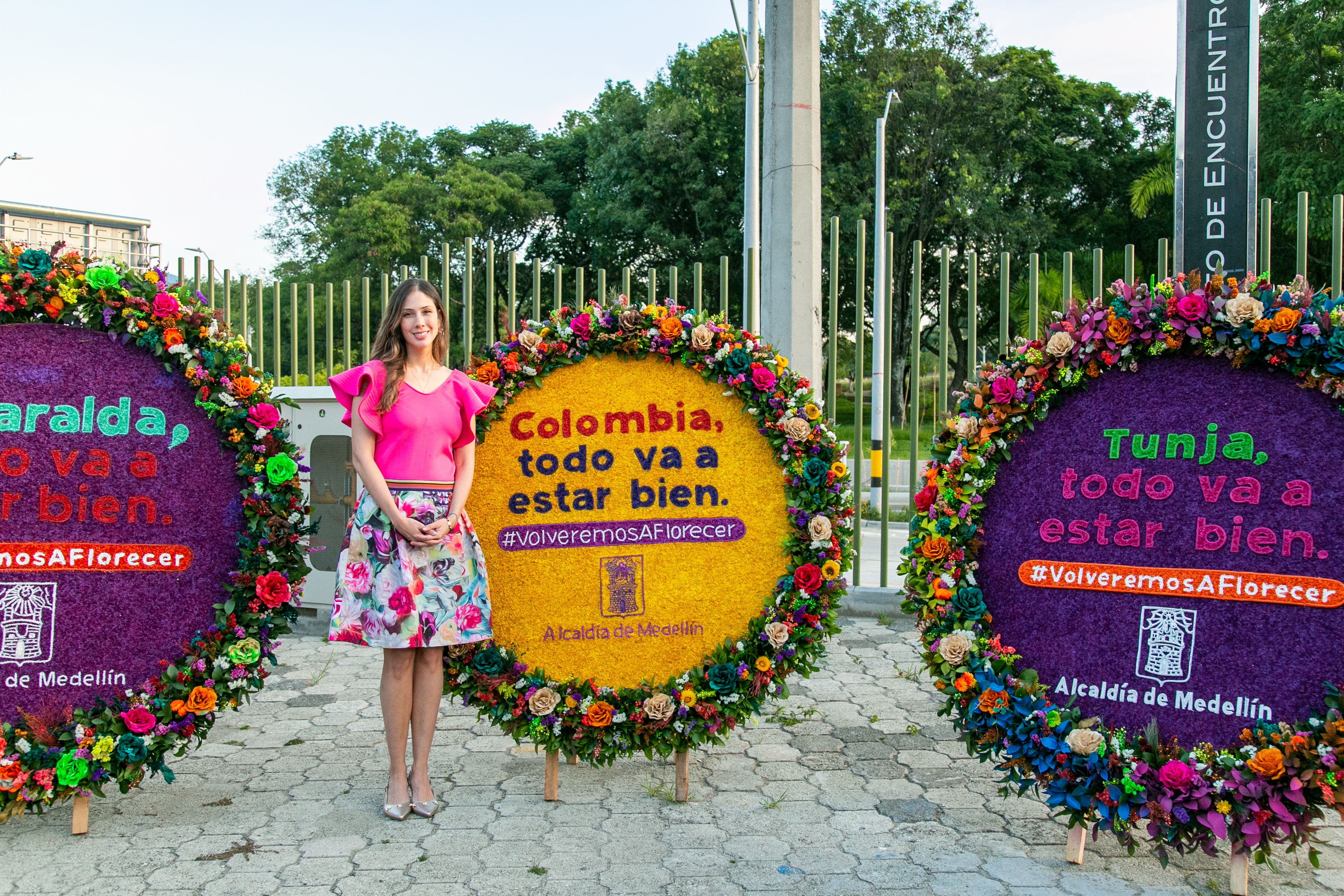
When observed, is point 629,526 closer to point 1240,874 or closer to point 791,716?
point 791,716

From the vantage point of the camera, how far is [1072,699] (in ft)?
9.95

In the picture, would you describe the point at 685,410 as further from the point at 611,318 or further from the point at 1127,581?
the point at 1127,581

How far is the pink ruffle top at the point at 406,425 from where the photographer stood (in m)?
3.30

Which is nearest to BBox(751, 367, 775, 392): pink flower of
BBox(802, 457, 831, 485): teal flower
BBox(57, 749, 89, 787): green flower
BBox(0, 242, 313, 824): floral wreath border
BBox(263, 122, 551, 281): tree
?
BBox(802, 457, 831, 485): teal flower

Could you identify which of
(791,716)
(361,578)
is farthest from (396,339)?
(791,716)

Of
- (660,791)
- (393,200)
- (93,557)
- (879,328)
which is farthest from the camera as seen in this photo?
(393,200)

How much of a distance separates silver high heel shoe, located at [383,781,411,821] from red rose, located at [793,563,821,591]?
1485 millimetres

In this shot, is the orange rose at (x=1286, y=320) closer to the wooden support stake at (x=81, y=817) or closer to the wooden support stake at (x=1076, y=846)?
the wooden support stake at (x=1076, y=846)

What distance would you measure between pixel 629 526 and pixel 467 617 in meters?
0.63

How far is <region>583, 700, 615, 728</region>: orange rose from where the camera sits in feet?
11.2

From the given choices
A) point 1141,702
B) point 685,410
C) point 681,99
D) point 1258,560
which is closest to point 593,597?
point 685,410

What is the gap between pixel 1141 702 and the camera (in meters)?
2.96

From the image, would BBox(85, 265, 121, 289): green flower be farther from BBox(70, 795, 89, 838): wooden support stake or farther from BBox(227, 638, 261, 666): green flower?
BBox(70, 795, 89, 838): wooden support stake

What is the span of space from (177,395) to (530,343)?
1.17 meters
